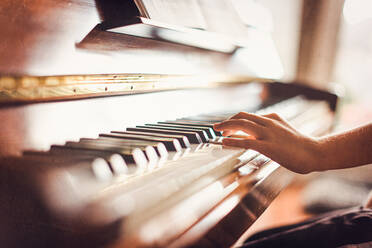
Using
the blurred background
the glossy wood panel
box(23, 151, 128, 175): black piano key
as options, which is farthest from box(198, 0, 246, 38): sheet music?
the blurred background

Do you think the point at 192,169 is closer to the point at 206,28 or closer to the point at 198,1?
the point at 206,28

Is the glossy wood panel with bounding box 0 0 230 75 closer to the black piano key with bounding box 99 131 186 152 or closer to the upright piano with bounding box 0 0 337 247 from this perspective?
the upright piano with bounding box 0 0 337 247

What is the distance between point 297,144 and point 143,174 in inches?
18.6

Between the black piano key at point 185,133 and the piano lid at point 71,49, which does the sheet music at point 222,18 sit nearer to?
the piano lid at point 71,49

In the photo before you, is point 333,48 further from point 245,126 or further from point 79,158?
point 79,158

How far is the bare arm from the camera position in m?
0.84

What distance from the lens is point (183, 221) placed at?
0.50 meters

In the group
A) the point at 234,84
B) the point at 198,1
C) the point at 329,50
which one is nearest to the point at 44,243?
the point at 198,1

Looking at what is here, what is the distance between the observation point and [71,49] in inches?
33.1

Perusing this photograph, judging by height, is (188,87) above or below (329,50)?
below

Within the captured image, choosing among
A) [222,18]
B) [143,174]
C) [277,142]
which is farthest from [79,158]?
[222,18]

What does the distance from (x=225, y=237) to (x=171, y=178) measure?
5.8 inches

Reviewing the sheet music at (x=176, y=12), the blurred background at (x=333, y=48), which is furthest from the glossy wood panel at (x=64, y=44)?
the blurred background at (x=333, y=48)

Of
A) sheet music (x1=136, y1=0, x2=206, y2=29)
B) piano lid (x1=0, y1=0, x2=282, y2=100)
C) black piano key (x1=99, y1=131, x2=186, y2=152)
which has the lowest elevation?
black piano key (x1=99, y1=131, x2=186, y2=152)
